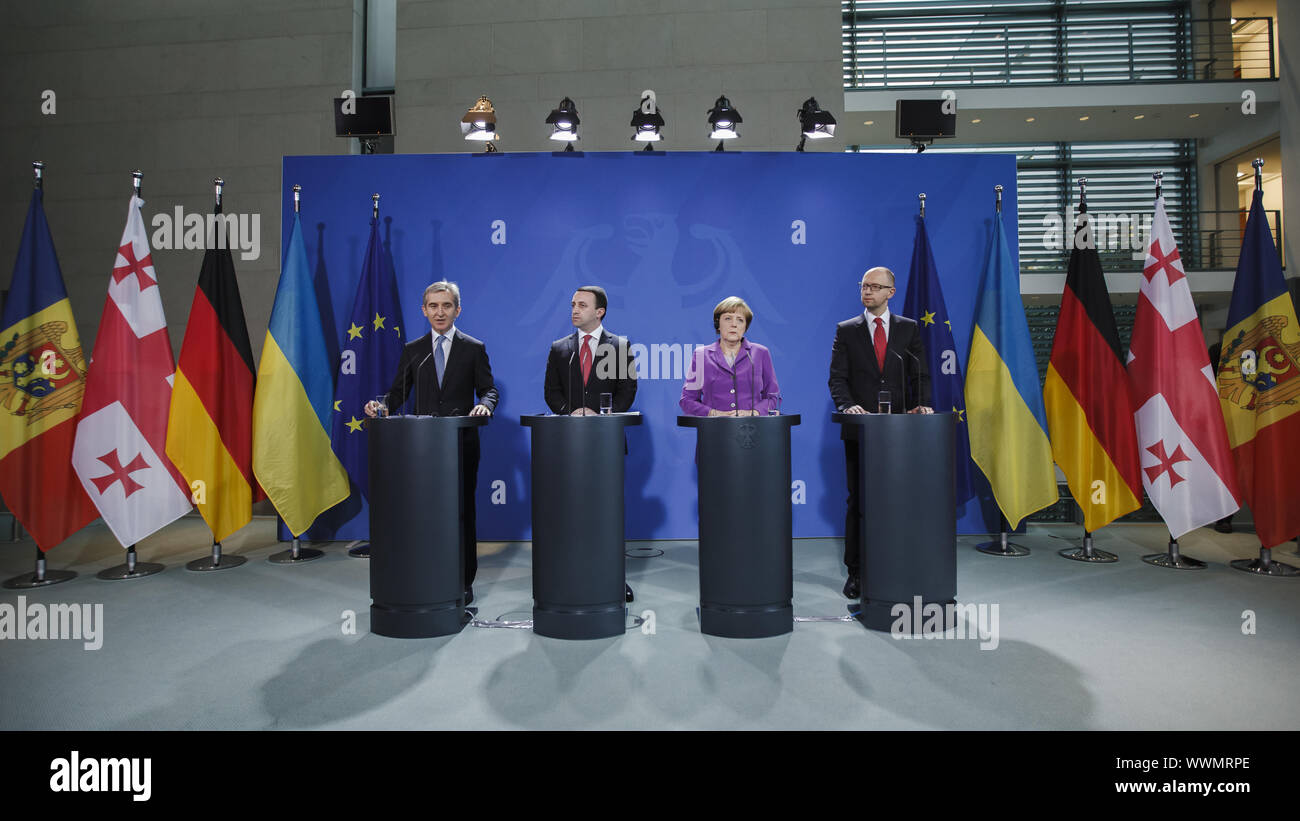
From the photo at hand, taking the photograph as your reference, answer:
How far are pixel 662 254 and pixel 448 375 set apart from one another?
228 cm

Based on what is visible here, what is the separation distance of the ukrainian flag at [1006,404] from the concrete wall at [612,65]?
2640mm

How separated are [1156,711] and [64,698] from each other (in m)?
3.81

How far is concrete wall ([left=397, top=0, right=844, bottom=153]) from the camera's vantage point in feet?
22.2

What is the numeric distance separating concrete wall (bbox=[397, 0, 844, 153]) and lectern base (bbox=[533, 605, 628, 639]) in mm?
5039

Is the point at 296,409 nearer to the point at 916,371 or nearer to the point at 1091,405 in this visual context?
the point at 916,371

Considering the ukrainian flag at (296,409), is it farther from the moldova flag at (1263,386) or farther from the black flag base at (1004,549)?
the moldova flag at (1263,386)

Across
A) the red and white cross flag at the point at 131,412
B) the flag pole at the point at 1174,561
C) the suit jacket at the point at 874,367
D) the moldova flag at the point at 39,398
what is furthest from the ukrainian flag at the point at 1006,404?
the moldova flag at the point at 39,398

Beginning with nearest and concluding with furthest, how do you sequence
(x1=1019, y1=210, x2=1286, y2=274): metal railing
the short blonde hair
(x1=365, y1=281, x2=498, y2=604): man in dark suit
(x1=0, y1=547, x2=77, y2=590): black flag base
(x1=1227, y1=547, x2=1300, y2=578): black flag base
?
the short blonde hair < (x1=365, y1=281, x2=498, y2=604): man in dark suit < (x1=0, y1=547, x2=77, y2=590): black flag base < (x1=1227, y1=547, x2=1300, y2=578): black flag base < (x1=1019, y1=210, x2=1286, y2=274): metal railing

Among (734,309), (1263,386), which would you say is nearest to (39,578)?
(734,309)

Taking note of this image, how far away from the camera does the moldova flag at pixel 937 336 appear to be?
4.92 meters

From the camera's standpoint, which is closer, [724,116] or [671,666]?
[671,666]

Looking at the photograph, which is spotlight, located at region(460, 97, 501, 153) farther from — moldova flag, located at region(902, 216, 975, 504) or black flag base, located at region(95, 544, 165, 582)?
black flag base, located at region(95, 544, 165, 582)

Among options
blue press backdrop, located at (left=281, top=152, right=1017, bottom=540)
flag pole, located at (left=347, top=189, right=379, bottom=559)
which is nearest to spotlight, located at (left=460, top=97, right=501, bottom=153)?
blue press backdrop, located at (left=281, top=152, right=1017, bottom=540)

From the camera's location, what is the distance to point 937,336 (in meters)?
4.91
